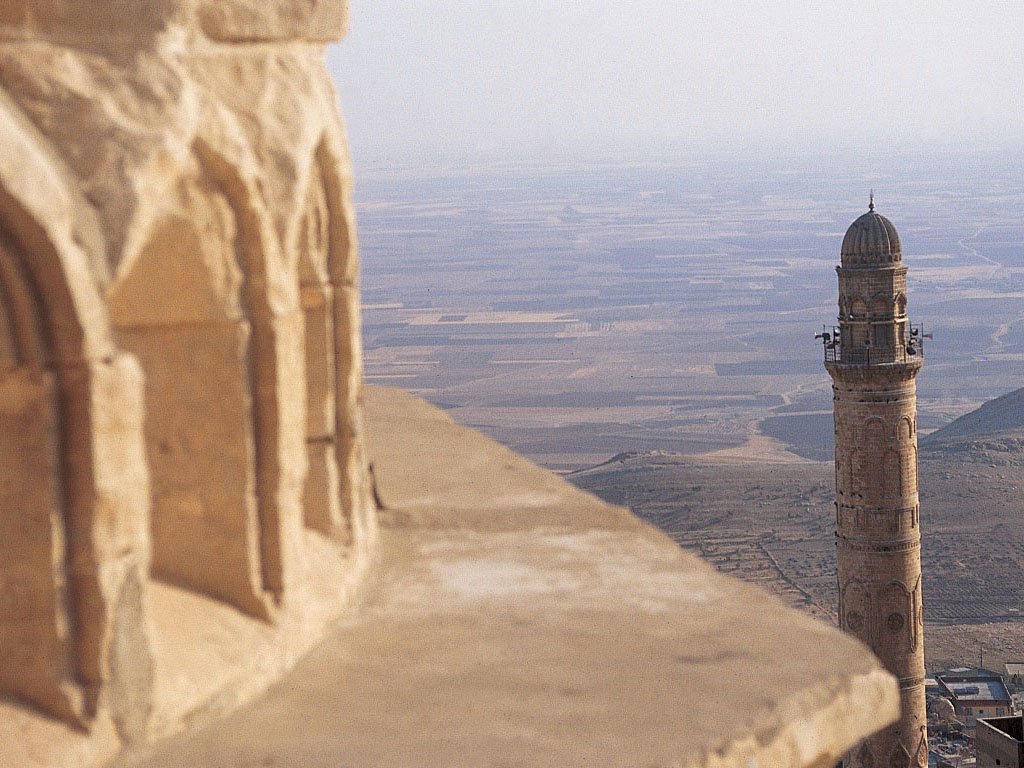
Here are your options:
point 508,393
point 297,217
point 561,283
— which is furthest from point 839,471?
point 561,283

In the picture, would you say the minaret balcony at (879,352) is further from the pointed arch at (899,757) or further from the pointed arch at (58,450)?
the pointed arch at (58,450)

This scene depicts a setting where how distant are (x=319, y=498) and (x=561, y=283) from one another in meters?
111

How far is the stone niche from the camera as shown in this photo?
353 centimetres

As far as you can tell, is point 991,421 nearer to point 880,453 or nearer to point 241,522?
point 880,453

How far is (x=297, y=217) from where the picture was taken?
4.66 meters

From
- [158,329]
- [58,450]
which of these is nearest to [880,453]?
[158,329]

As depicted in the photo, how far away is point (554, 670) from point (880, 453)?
17.2 metres

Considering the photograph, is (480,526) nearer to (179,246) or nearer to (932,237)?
(179,246)

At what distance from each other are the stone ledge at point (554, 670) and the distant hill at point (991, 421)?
1606 inches

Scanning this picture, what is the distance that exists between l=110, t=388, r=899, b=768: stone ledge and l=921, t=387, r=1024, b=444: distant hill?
134 feet

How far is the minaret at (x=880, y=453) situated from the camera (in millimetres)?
20734

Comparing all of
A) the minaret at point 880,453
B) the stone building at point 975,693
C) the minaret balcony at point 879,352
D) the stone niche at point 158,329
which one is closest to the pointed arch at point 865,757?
the minaret at point 880,453

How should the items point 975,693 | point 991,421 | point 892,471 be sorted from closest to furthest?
point 892,471, point 975,693, point 991,421

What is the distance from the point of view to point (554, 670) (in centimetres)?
445
